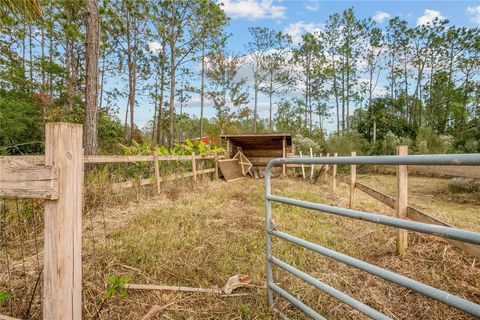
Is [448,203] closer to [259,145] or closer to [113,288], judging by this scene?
[259,145]

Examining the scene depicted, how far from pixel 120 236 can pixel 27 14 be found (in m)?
3.64

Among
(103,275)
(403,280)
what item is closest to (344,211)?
(403,280)

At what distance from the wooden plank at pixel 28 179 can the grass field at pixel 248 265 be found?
129cm

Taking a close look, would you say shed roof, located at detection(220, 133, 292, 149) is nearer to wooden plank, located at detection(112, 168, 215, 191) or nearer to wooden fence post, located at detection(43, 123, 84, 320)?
wooden plank, located at detection(112, 168, 215, 191)

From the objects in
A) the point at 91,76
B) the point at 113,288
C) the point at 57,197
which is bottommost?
the point at 113,288

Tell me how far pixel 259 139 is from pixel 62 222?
1242 centimetres

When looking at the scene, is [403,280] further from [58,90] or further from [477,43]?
[477,43]

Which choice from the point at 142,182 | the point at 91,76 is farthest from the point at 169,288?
the point at 91,76

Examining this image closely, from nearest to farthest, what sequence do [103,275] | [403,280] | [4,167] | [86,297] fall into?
[403,280], [4,167], [86,297], [103,275]

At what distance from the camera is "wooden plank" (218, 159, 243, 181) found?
1220 centimetres

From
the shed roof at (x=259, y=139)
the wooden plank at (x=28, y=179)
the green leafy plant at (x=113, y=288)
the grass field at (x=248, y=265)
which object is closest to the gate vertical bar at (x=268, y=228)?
the grass field at (x=248, y=265)

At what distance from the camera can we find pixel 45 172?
1.36 meters

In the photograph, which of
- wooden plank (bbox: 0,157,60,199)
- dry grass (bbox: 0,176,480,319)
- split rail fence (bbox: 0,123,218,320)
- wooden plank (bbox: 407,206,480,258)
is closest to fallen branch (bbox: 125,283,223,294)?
dry grass (bbox: 0,176,480,319)

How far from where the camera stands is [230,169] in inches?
504
